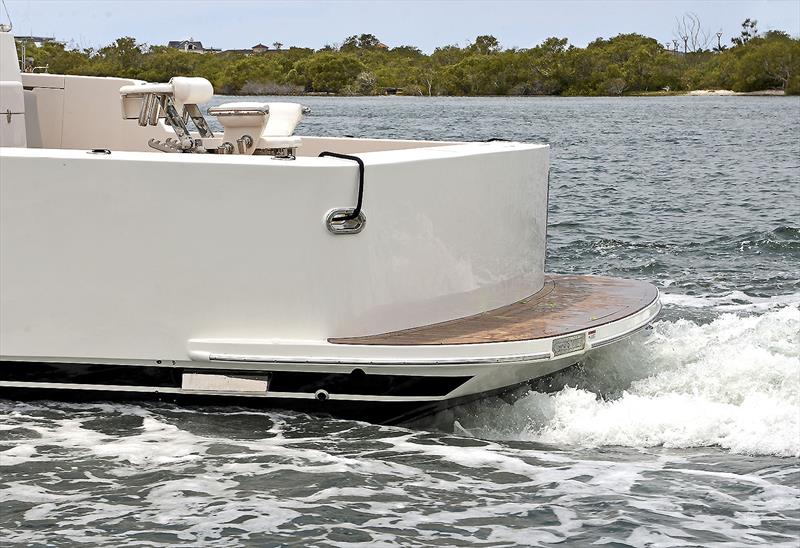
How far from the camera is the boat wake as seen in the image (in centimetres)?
599

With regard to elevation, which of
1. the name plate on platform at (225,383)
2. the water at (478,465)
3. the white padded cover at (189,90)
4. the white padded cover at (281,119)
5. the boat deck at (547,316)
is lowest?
the water at (478,465)

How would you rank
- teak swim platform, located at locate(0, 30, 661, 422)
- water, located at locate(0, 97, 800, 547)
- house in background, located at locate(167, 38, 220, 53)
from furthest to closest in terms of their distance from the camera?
house in background, located at locate(167, 38, 220, 53)
teak swim platform, located at locate(0, 30, 661, 422)
water, located at locate(0, 97, 800, 547)

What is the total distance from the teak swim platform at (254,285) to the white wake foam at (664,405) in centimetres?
19

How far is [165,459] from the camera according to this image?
549cm

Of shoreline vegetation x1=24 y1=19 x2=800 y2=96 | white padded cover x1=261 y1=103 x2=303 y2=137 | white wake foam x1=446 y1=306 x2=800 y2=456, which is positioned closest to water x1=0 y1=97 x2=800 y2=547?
white wake foam x1=446 y1=306 x2=800 y2=456

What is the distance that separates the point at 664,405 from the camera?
20.7 feet

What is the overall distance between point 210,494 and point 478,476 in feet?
3.81

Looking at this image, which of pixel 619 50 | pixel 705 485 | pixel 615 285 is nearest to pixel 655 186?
pixel 615 285

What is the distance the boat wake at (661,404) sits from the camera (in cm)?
599

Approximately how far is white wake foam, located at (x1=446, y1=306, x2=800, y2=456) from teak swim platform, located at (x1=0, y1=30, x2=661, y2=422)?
0.19 metres

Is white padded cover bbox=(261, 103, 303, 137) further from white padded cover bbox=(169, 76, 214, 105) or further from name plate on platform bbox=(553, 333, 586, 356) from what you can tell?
name plate on platform bbox=(553, 333, 586, 356)

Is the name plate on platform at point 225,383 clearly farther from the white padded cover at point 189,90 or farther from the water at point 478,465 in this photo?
the white padded cover at point 189,90

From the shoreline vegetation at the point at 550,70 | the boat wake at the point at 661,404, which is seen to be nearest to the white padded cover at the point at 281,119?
the boat wake at the point at 661,404

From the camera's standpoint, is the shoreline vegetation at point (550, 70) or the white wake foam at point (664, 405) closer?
the white wake foam at point (664, 405)
